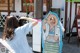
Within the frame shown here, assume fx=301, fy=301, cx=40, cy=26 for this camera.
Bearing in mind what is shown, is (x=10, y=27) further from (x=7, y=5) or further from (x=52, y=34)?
(x=7, y=5)

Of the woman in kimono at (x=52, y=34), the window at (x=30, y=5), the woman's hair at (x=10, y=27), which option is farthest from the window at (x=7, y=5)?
the woman's hair at (x=10, y=27)

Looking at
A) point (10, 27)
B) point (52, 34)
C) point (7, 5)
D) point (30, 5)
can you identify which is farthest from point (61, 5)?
point (10, 27)

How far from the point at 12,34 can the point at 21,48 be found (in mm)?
281

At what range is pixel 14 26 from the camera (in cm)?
502

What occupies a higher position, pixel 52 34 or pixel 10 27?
pixel 10 27

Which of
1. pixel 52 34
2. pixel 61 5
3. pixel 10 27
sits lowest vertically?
pixel 52 34

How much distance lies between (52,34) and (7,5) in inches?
237

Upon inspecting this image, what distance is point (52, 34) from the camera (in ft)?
26.9

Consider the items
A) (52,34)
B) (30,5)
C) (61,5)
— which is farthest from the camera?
(30,5)

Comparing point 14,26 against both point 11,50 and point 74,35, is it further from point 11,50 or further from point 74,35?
point 74,35

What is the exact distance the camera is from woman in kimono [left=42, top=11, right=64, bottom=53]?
8.03m

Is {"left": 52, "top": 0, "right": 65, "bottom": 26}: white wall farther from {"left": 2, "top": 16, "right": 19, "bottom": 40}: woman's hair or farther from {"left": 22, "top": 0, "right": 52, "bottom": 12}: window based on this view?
{"left": 2, "top": 16, "right": 19, "bottom": 40}: woman's hair

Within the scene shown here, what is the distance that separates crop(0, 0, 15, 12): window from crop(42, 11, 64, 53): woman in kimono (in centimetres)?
558

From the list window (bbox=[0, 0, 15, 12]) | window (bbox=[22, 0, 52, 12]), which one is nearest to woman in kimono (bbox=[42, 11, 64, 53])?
window (bbox=[22, 0, 52, 12])
